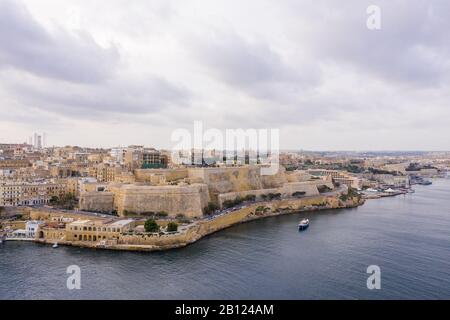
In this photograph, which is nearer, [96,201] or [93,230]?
[93,230]

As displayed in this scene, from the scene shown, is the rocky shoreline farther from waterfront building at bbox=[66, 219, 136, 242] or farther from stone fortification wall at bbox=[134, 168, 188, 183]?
stone fortification wall at bbox=[134, 168, 188, 183]

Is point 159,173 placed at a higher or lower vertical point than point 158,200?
higher

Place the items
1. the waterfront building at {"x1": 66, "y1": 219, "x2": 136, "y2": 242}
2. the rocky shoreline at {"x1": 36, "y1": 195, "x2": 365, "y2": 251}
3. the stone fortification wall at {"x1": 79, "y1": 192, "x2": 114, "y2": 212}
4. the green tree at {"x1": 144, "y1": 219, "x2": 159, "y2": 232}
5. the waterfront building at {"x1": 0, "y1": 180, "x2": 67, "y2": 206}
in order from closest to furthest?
the rocky shoreline at {"x1": 36, "y1": 195, "x2": 365, "y2": 251} → the waterfront building at {"x1": 66, "y1": 219, "x2": 136, "y2": 242} → the green tree at {"x1": 144, "y1": 219, "x2": 159, "y2": 232} → the stone fortification wall at {"x1": 79, "y1": 192, "x2": 114, "y2": 212} → the waterfront building at {"x1": 0, "y1": 180, "x2": 67, "y2": 206}

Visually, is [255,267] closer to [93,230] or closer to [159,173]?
[93,230]

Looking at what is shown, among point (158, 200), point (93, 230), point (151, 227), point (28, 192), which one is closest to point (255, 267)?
point (151, 227)

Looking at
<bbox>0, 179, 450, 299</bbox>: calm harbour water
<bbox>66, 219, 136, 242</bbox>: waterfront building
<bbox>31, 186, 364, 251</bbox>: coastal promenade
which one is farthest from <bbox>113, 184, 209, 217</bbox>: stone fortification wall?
<bbox>66, 219, 136, 242</bbox>: waterfront building

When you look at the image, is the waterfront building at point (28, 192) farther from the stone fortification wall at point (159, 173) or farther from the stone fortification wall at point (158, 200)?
the stone fortification wall at point (158, 200)

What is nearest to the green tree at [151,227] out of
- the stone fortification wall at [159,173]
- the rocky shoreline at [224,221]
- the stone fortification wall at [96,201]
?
the rocky shoreline at [224,221]

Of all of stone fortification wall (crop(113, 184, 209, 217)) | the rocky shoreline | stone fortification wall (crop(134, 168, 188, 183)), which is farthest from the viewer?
stone fortification wall (crop(134, 168, 188, 183))
